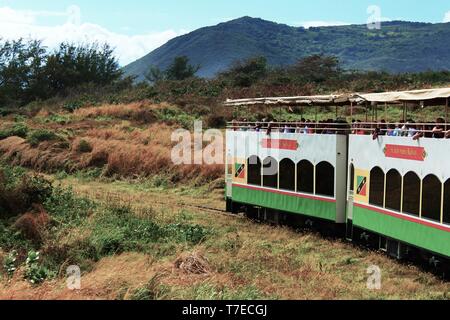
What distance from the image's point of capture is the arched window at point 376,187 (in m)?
14.0

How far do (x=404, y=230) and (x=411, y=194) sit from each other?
31.4 inches

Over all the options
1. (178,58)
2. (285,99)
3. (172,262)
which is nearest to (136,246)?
(172,262)

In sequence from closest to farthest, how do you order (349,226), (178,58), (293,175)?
(349,226) < (293,175) < (178,58)

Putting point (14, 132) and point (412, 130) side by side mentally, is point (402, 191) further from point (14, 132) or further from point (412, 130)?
point (14, 132)

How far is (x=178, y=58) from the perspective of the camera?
8831 centimetres

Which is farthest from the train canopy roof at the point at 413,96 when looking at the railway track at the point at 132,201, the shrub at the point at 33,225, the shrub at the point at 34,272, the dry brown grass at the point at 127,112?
the dry brown grass at the point at 127,112

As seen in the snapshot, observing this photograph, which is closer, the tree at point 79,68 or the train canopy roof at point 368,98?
the train canopy roof at point 368,98

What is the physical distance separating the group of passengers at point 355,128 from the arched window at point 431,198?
89 centimetres

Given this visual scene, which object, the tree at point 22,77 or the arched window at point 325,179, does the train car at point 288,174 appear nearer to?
the arched window at point 325,179

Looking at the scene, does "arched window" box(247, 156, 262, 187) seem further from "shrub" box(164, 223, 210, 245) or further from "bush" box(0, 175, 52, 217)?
"bush" box(0, 175, 52, 217)

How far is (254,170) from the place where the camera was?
19.7 m

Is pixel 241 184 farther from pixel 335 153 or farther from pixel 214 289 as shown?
pixel 214 289

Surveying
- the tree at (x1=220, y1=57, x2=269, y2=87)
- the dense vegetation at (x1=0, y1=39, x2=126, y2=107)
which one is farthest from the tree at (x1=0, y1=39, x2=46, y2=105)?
the tree at (x1=220, y1=57, x2=269, y2=87)
